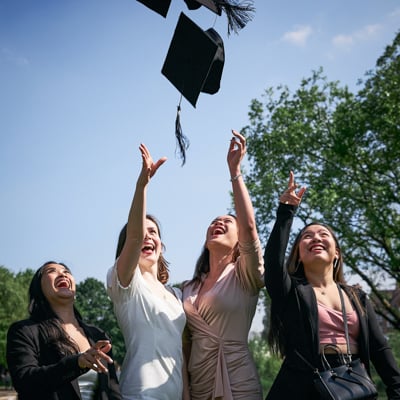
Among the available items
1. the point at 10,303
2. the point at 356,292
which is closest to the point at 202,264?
the point at 356,292

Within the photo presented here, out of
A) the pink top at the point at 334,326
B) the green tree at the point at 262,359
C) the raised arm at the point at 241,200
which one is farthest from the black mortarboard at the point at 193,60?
the green tree at the point at 262,359

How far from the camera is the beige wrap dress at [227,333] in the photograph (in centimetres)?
353

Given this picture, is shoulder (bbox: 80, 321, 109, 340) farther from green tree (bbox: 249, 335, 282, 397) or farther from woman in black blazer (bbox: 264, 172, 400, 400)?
green tree (bbox: 249, 335, 282, 397)

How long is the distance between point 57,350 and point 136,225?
88 centimetres

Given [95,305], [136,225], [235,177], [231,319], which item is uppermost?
[95,305]

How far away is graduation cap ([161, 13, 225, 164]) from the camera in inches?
151

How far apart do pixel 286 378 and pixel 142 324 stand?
0.89 m

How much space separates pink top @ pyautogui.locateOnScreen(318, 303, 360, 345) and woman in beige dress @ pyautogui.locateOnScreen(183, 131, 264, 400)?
487 millimetres

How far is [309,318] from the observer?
3311 millimetres

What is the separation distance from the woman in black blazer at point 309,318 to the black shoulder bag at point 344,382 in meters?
0.07

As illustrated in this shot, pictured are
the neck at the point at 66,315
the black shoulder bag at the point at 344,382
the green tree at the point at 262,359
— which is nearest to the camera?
the black shoulder bag at the point at 344,382

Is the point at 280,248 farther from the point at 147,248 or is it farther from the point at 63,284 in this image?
the point at 63,284

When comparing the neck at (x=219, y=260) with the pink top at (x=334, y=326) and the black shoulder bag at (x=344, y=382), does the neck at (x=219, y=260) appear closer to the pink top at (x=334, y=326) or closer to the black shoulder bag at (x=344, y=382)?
the pink top at (x=334, y=326)

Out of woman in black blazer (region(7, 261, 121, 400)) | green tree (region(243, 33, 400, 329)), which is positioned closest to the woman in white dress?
woman in black blazer (region(7, 261, 121, 400))
